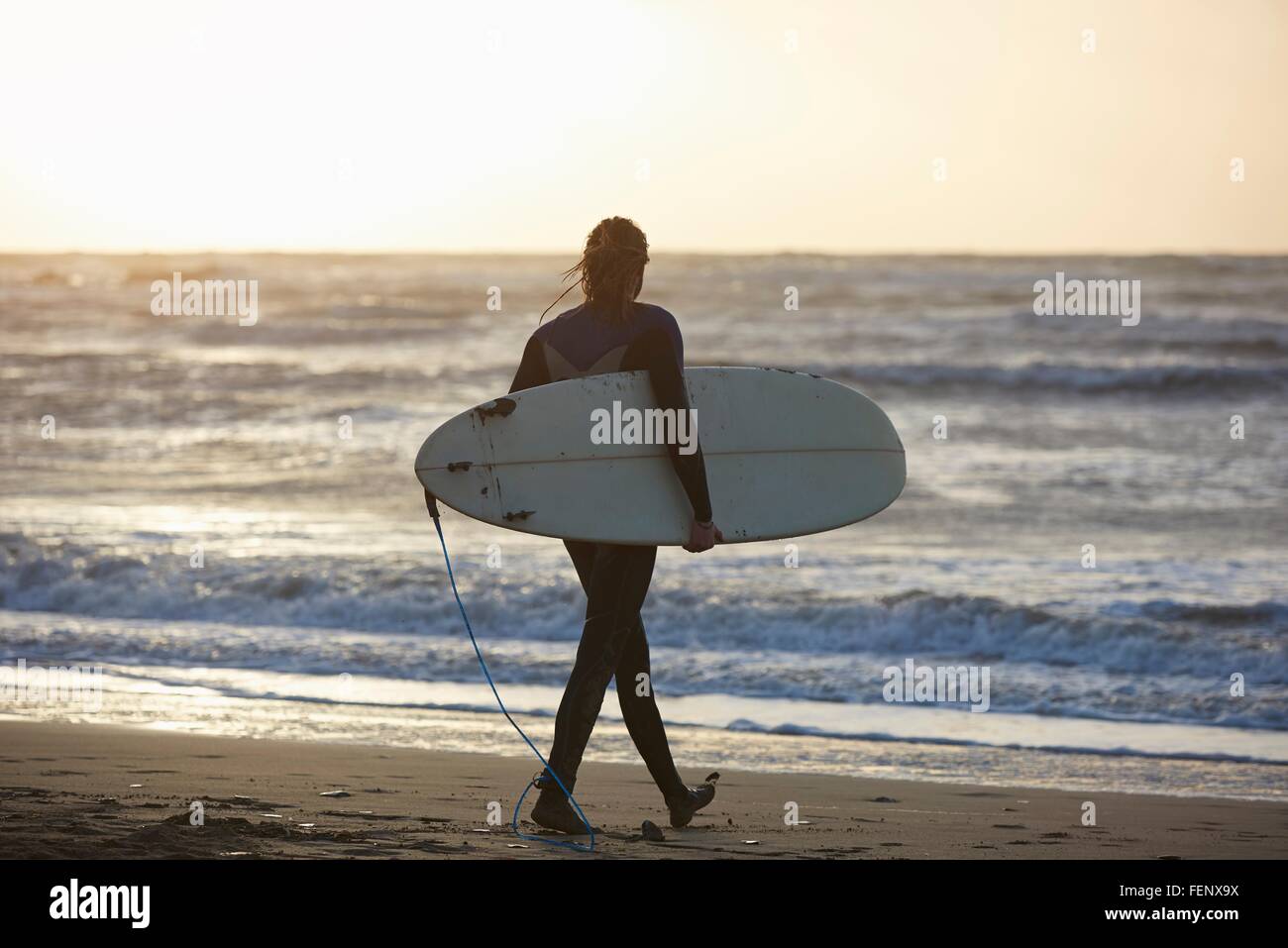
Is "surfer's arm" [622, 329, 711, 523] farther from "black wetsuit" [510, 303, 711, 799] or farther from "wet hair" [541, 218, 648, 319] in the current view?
"wet hair" [541, 218, 648, 319]

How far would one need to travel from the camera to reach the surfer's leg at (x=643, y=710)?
362cm

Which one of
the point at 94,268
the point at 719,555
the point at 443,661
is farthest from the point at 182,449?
the point at 94,268

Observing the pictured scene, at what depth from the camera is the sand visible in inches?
133

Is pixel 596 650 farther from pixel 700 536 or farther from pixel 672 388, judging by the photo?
pixel 672 388

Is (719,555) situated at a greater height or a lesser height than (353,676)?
greater

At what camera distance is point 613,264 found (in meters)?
3.49

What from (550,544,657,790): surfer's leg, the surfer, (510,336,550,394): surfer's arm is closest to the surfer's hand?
the surfer

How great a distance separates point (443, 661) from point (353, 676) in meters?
0.49

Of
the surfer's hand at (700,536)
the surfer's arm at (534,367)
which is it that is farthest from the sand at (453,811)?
the surfer's arm at (534,367)

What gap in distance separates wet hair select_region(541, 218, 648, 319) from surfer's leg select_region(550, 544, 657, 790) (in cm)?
63
